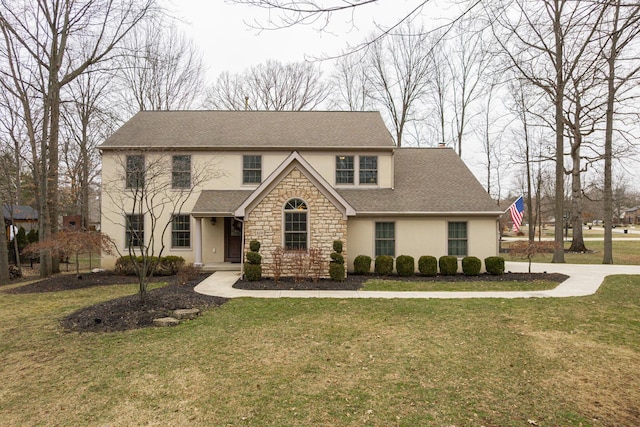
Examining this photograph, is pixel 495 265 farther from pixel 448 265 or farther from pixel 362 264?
pixel 362 264

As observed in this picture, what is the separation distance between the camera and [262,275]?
1300cm

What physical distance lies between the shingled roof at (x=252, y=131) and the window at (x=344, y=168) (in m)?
0.66

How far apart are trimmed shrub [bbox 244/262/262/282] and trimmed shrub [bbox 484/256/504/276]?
911cm

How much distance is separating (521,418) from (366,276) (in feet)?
32.4

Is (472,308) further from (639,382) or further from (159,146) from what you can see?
(159,146)

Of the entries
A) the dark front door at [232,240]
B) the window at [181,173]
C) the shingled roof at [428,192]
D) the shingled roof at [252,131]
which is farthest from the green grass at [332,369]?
the shingled roof at [252,131]

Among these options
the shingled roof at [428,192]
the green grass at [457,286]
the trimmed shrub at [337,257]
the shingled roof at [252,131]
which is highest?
the shingled roof at [252,131]

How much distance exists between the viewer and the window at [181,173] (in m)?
16.5

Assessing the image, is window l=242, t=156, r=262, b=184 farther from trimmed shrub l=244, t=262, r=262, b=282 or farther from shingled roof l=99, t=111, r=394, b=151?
trimmed shrub l=244, t=262, r=262, b=282

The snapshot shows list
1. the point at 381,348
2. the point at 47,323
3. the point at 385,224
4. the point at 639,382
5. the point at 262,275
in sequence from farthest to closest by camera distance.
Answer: the point at 385,224 < the point at 262,275 < the point at 47,323 < the point at 381,348 < the point at 639,382

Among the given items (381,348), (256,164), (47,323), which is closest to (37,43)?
(256,164)

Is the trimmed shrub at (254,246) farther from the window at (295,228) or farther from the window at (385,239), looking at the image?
the window at (385,239)

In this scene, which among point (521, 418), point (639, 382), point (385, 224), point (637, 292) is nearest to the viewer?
point (521, 418)

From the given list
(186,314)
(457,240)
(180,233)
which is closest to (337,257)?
(457,240)
